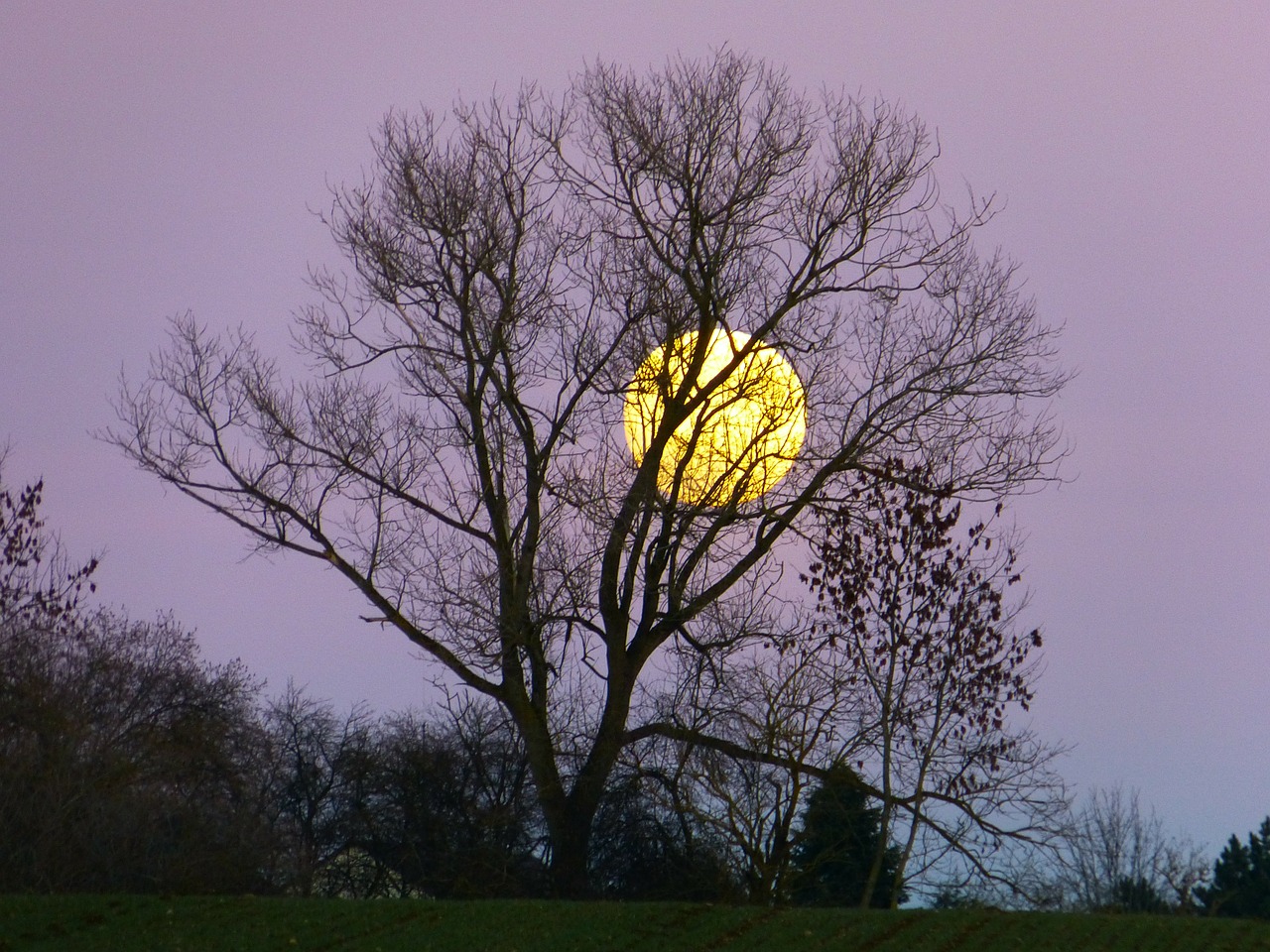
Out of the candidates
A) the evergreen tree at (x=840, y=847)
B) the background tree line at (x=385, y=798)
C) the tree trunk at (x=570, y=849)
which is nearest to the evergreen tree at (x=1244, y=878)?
the background tree line at (x=385, y=798)

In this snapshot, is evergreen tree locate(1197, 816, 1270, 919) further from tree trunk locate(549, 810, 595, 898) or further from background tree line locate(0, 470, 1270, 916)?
tree trunk locate(549, 810, 595, 898)

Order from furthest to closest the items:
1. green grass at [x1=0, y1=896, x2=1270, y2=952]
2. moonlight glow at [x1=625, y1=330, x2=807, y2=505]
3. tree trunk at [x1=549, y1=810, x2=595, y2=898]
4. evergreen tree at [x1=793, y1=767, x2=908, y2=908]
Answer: tree trunk at [x1=549, y1=810, x2=595, y2=898] < moonlight glow at [x1=625, y1=330, x2=807, y2=505] < evergreen tree at [x1=793, y1=767, x2=908, y2=908] < green grass at [x1=0, y1=896, x2=1270, y2=952]

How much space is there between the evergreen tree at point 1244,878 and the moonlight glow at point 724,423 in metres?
16.3

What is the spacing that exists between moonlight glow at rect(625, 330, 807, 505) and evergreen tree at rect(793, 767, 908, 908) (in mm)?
3854

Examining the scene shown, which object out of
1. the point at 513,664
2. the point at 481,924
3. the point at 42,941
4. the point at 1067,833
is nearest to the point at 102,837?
the point at 513,664

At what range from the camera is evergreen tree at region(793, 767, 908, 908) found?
17.1m

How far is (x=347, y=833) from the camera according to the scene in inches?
928

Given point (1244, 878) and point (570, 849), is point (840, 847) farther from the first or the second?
point (1244, 878)

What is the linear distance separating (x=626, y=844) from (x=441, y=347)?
24.2ft

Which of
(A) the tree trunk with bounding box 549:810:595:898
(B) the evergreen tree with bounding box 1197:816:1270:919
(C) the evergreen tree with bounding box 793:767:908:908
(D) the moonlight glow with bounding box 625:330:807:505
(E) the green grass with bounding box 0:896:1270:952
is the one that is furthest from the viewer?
(B) the evergreen tree with bounding box 1197:816:1270:919

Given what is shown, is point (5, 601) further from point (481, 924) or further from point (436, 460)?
point (481, 924)

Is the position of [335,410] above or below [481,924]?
above

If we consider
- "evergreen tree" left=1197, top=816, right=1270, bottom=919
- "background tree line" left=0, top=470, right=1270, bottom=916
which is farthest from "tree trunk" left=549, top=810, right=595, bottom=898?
"evergreen tree" left=1197, top=816, right=1270, bottom=919

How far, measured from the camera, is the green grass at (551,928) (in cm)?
1123
